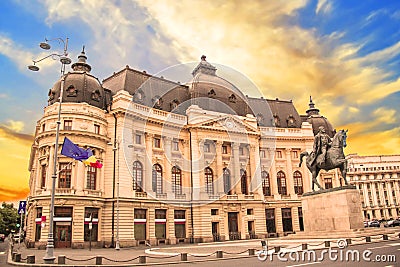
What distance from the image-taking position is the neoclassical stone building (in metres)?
45.0

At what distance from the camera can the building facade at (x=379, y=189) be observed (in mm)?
115938

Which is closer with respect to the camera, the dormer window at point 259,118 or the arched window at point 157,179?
the arched window at point 157,179

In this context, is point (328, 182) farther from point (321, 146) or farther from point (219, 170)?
point (321, 146)

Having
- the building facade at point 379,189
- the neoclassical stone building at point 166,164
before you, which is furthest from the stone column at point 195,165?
the building facade at point 379,189

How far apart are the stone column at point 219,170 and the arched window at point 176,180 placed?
598cm

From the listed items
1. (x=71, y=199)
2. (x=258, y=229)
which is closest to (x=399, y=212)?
(x=258, y=229)

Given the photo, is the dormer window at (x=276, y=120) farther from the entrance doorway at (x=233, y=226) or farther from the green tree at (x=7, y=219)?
the green tree at (x=7, y=219)

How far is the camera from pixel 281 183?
2601 inches

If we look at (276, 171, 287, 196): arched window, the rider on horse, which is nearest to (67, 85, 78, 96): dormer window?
the rider on horse

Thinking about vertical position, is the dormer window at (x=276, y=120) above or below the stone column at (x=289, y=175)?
above

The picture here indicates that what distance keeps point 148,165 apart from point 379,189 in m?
95.1

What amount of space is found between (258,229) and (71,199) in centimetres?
3036

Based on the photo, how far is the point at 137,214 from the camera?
48.6m

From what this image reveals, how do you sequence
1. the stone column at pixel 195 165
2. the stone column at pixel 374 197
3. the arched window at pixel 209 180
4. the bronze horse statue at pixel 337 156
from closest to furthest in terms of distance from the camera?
the bronze horse statue at pixel 337 156 → the stone column at pixel 195 165 → the arched window at pixel 209 180 → the stone column at pixel 374 197
